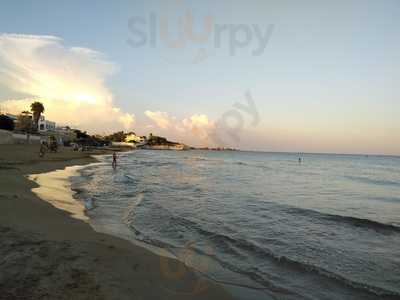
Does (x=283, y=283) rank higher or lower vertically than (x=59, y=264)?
lower

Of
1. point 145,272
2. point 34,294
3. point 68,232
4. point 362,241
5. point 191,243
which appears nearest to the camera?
point 34,294

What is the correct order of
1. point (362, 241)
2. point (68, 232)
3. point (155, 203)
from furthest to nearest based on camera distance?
point (155, 203), point (362, 241), point (68, 232)

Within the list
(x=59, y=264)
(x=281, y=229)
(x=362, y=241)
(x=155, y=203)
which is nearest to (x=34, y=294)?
(x=59, y=264)

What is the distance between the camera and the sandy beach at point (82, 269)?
475 centimetres

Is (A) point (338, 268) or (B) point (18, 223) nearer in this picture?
(A) point (338, 268)

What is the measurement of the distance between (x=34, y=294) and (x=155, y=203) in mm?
11267

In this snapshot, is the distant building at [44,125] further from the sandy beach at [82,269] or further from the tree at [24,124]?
the sandy beach at [82,269]

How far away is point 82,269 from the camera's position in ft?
18.4

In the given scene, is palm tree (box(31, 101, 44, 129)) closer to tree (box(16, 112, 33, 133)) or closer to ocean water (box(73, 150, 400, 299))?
tree (box(16, 112, 33, 133))

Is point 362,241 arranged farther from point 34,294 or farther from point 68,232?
point 34,294

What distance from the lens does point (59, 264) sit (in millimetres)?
5691

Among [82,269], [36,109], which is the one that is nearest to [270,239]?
[82,269]

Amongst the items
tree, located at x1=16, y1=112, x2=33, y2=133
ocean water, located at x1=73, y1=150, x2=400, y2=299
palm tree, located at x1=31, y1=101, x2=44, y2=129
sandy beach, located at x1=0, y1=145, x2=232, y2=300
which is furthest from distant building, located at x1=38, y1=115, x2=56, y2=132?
sandy beach, located at x1=0, y1=145, x2=232, y2=300

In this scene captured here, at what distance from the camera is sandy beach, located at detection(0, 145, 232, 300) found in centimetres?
475
